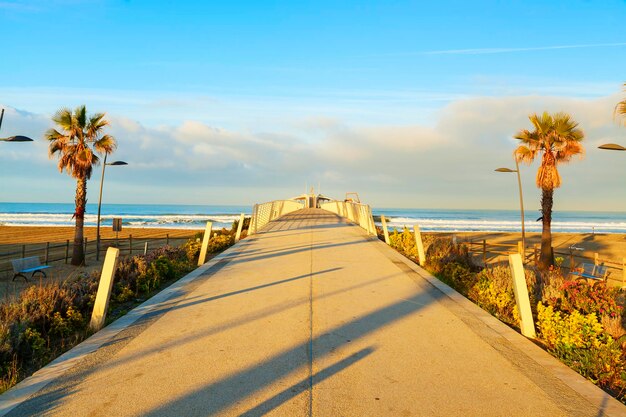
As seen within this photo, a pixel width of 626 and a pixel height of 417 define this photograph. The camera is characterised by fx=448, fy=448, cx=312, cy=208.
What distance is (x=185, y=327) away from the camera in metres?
5.89

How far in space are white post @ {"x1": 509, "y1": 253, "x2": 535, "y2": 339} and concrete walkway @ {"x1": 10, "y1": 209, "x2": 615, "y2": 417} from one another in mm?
415

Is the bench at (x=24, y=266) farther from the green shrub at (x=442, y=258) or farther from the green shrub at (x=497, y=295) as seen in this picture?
the green shrub at (x=497, y=295)

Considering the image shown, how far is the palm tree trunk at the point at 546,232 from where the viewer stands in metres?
18.9

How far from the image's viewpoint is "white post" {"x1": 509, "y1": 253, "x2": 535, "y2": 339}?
579cm

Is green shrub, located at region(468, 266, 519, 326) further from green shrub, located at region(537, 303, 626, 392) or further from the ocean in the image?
the ocean

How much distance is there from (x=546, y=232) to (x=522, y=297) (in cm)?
1548

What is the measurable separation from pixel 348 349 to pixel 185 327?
2.24 metres

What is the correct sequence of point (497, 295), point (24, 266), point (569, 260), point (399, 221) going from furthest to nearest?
point (399, 221)
point (569, 260)
point (24, 266)
point (497, 295)

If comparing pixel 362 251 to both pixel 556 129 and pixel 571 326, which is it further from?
pixel 556 129

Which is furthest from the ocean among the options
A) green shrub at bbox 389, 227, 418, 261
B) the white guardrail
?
green shrub at bbox 389, 227, 418, 261

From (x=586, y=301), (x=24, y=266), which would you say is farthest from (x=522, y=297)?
(x=24, y=266)

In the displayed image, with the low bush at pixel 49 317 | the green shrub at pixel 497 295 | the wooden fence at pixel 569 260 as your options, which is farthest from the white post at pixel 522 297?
the wooden fence at pixel 569 260

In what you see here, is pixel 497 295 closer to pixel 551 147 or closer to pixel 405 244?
pixel 405 244

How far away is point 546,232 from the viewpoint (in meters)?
19.5
